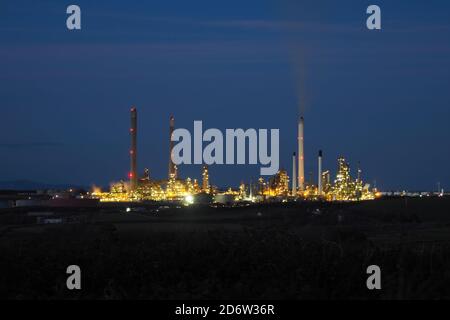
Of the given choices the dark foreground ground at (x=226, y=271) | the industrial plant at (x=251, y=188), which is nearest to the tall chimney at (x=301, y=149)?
the industrial plant at (x=251, y=188)

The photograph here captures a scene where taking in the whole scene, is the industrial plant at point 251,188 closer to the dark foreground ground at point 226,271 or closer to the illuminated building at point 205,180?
the illuminated building at point 205,180

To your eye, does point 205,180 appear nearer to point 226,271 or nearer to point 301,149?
point 301,149

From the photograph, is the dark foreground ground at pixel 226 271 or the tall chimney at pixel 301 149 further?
the tall chimney at pixel 301 149

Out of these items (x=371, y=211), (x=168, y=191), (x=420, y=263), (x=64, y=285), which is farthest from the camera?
(x=168, y=191)

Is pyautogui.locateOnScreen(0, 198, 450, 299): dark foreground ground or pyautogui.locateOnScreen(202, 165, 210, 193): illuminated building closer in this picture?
pyautogui.locateOnScreen(0, 198, 450, 299): dark foreground ground

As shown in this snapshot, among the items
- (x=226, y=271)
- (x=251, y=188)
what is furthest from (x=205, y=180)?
(x=226, y=271)

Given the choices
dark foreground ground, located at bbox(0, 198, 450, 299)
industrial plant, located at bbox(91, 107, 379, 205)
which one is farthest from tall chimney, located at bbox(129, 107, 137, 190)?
dark foreground ground, located at bbox(0, 198, 450, 299)

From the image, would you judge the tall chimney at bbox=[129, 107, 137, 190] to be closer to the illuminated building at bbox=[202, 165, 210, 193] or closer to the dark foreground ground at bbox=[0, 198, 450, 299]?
the illuminated building at bbox=[202, 165, 210, 193]

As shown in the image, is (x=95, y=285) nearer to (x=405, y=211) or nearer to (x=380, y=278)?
(x=380, y=278)

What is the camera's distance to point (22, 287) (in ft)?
53.3
